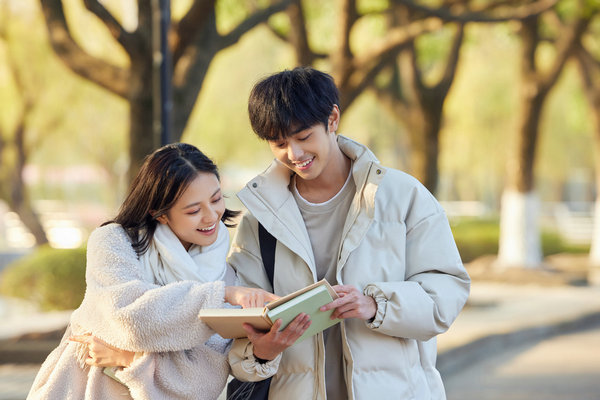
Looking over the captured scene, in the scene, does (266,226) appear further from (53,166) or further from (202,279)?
(53,166)

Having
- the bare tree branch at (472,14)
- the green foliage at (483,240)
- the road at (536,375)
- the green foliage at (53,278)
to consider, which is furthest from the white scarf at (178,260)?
the green foliage at (483,240)

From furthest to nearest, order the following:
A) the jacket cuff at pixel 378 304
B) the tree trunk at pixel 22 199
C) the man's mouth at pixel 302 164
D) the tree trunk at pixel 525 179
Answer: the tree trunk at pixel 22 199 < the tree trunk at pixel 525 179 < the man's mouth at pixel 302 164 < the jacket cuff at pixel 378 304

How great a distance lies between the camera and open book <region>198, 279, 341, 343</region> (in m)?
2.03

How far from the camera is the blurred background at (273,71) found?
20.4ft

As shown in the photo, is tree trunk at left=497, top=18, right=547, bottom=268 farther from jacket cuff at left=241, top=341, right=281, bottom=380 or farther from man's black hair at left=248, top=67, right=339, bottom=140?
jacket cuff at left=241, top=341, right=281, bottom=380

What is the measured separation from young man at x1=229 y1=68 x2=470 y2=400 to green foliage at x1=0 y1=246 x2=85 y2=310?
7.52 metres

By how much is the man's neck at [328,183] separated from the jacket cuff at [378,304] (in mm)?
360

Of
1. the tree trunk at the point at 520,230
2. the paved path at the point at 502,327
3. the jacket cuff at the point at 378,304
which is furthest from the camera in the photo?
the tree trunk at the point at 520,230

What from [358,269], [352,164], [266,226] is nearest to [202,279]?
[266,226]

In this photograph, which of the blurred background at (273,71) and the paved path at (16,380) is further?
the paved path at (16,380)

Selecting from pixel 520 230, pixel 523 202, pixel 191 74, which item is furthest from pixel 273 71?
pixel 191 74

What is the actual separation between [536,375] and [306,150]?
5973mm

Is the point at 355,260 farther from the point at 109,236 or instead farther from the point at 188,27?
the point at 188,27

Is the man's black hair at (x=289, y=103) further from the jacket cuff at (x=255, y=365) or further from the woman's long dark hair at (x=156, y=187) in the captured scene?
the jacket cuff at (x=255, y=365)
